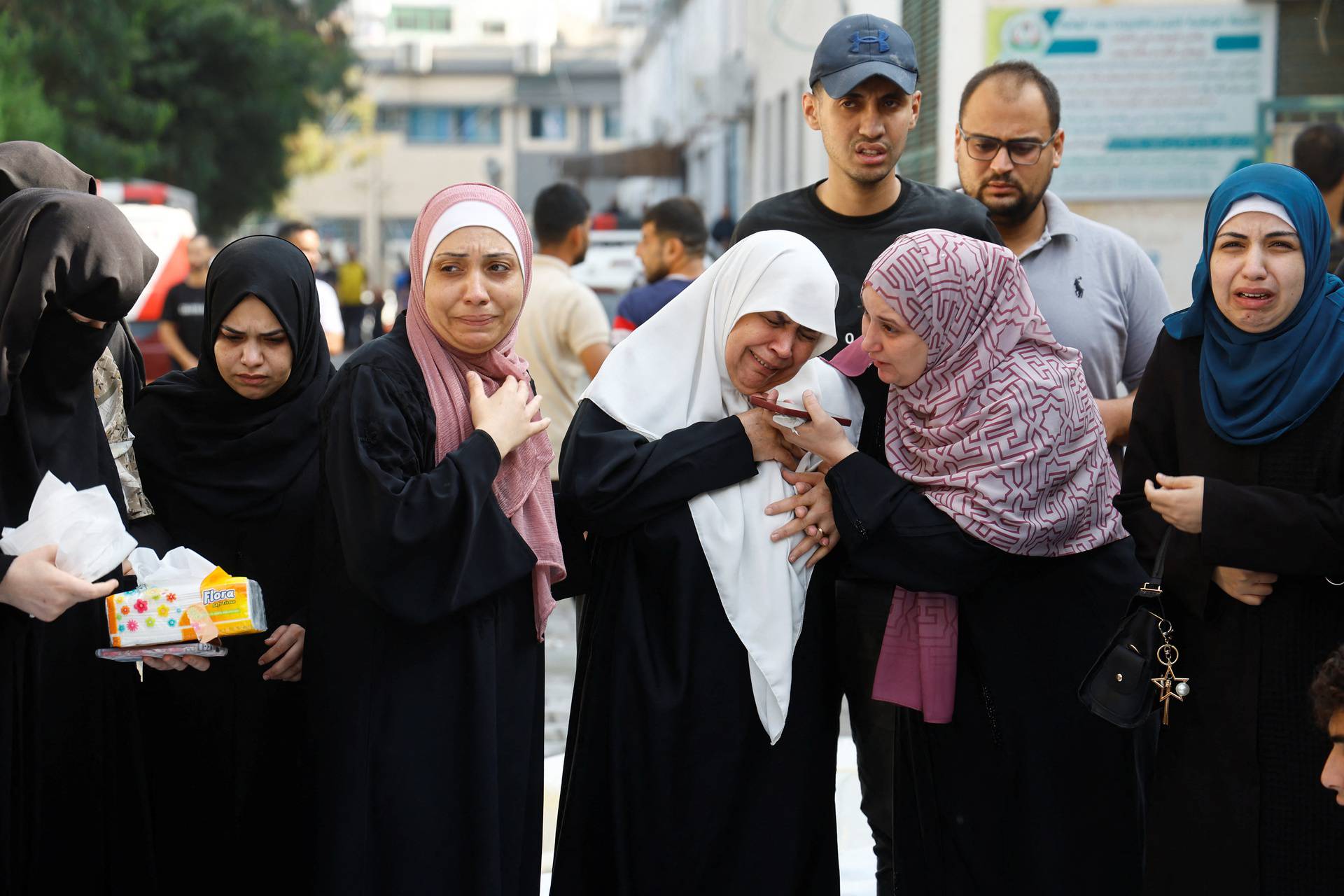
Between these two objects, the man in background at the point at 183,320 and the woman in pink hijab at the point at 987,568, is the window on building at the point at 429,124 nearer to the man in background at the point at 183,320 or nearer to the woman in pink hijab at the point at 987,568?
the man in background at the point at 183,320

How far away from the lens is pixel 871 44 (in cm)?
328

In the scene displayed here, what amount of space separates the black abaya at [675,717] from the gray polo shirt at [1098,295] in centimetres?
107

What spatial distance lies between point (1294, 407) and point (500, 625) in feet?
4.85

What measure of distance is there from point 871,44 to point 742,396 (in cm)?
93

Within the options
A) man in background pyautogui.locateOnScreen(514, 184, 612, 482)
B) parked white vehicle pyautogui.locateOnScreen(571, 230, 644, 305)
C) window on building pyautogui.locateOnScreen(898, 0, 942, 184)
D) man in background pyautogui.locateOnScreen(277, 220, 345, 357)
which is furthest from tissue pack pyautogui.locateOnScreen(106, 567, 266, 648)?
parked white vehicle pyautogui.locateOnScreen(571, 230, 644, 305)

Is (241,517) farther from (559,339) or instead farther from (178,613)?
(559,339)

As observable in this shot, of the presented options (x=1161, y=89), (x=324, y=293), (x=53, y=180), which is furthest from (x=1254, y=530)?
(x=1161, y=89)

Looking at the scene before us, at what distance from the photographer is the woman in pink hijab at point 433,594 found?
2.59 meters

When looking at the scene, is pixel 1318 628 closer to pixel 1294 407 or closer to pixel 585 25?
pixel 1294 407

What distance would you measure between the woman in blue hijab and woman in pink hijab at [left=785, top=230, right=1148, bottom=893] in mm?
149

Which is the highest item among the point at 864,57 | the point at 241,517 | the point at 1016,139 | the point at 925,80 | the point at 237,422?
the point at 925,80

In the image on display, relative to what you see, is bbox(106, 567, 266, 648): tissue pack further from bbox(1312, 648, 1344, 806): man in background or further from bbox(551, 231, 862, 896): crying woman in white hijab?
bbox(1312, 648, 1344, 806): man in background

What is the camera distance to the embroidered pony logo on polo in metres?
3.27

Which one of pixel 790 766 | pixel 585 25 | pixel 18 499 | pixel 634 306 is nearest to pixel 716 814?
pixel 790 766
